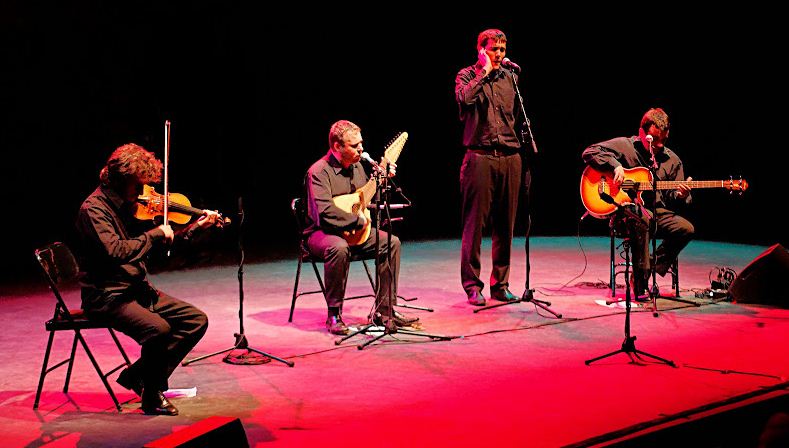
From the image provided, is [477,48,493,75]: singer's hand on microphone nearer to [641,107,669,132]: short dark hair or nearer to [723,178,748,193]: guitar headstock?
[641,107,669,132]: short dark hair

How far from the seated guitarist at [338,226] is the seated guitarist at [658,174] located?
1.97 metres

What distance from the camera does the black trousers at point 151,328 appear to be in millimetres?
3893

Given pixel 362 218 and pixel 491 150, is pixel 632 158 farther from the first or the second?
pixel 362 218

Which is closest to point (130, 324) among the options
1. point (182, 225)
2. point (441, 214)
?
point (182, 225)

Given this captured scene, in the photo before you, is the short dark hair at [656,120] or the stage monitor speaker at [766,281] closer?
the stage monitor speaker at [766,281]

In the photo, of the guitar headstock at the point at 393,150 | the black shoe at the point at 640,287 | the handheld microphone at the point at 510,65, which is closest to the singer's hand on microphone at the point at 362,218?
the guitar headstock at the point at 393,150

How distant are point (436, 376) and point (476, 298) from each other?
1964 millimetres

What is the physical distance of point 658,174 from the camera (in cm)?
666

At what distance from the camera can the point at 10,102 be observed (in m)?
8.93

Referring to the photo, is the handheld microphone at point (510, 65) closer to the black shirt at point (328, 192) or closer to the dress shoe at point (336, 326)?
the black shirt at point (328, 192)

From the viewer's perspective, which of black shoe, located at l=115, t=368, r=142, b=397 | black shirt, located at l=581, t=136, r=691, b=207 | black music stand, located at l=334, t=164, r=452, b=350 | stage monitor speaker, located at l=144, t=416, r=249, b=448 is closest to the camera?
stage monitor speaker, located at l=144, t=416, r=249, b=448

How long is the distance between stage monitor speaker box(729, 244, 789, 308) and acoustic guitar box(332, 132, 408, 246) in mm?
2919

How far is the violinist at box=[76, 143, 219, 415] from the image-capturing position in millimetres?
3877

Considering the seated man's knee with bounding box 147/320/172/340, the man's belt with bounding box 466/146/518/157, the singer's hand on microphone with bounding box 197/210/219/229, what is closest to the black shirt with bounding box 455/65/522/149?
the man's belt with bounding box 466/146/518/157
